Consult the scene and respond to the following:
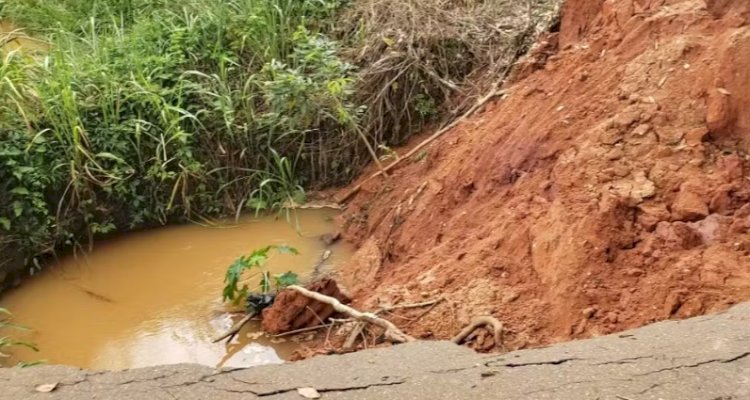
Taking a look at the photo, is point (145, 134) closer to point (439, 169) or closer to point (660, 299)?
point (439, 169)

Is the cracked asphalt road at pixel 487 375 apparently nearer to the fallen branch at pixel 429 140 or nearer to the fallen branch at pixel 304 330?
the fallen branch at pixel 304 330

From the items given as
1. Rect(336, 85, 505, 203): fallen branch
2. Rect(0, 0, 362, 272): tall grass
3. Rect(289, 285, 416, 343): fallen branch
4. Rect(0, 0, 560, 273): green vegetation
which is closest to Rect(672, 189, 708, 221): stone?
Rect(289, 285, 416, 343): fallen branch

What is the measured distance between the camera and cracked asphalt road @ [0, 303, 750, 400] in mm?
2516

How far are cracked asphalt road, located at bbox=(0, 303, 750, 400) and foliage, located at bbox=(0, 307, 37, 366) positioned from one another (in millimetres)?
1827

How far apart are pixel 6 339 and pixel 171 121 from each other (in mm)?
2063

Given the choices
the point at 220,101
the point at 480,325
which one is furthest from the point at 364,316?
the point at 220,101

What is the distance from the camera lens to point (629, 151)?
418 centimetres

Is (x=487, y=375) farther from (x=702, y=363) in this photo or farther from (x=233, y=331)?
(x=233, y=331)

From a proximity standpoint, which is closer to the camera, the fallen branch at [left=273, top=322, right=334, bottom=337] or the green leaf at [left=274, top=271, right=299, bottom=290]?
the fallen branch at [left=273, top=322, right=334, bottom=337]

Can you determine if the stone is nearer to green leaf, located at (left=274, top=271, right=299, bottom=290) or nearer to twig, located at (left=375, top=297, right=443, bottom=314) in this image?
twig, located at (left=375, top=297, right=443, bottom=314)

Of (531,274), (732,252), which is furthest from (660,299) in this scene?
(531,274)

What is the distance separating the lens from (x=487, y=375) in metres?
2.67

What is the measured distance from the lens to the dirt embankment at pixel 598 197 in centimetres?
361

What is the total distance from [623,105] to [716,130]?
2.05ft
